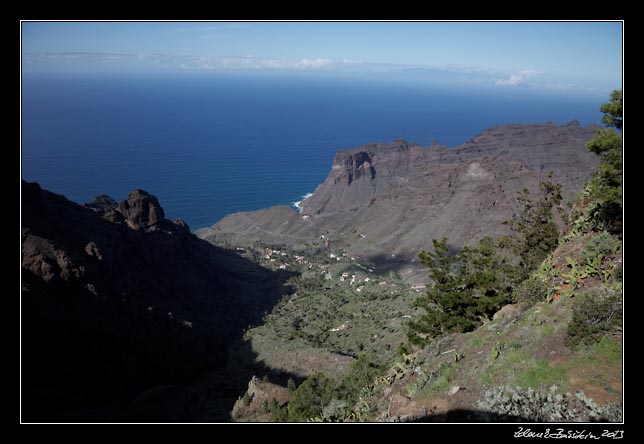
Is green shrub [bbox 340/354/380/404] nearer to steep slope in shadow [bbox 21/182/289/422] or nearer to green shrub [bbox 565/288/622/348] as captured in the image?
green shrub [bbox 565/288/622/348]

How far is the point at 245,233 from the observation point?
101562 millimetres

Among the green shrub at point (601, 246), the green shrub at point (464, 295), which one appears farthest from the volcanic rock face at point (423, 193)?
the green shrub at point (601, 246)

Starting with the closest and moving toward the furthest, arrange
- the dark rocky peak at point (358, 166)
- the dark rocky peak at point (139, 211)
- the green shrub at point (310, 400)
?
the green shrub at point (310, 400) → the dark rocky peak at point (139, 211) → the dark rocky peak at point (358, 166)

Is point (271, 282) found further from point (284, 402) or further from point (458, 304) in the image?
point (458, 304)

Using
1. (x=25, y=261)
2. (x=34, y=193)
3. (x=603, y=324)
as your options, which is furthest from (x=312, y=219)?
(x=603, y=324)

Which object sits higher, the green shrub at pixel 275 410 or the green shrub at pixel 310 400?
the green shrub at pixel 310 400

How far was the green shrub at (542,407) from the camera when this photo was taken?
30.9 ft

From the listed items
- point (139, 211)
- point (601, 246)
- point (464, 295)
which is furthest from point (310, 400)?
point (139, 211)

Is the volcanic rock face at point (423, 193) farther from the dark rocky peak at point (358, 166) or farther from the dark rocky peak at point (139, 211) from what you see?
the dark rocky peak at point (139, 211)

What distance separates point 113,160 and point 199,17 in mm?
185390

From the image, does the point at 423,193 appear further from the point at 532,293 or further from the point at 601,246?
the point at 601,246

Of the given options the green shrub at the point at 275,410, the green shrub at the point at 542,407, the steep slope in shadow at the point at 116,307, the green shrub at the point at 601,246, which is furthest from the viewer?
the steep slope in shadow at the point at 116,307

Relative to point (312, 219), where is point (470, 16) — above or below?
above

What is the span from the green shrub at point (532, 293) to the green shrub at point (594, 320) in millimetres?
3214
